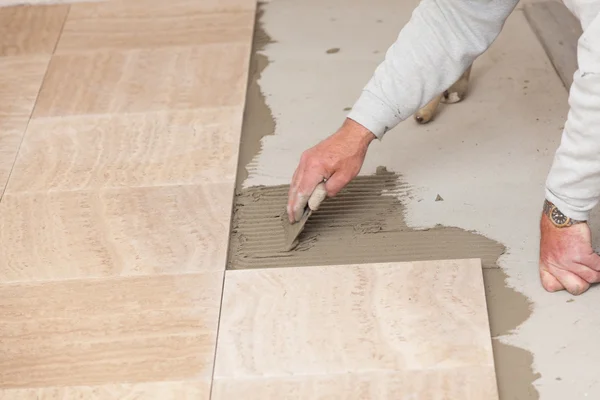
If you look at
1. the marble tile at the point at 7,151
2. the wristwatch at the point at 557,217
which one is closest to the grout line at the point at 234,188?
the marble tile at the point at 7,151

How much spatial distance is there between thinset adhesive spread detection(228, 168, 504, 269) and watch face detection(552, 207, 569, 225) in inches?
8.7

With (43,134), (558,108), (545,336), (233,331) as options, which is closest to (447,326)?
(545,336)

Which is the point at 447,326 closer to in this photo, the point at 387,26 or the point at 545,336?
the point at 545,336

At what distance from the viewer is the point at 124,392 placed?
5.70ft

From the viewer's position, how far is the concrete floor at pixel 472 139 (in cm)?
183

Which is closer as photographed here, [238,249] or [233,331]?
[233,331]

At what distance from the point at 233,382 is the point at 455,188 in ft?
2.86

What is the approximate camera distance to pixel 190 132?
8.21 feet

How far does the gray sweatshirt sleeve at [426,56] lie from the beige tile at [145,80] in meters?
0.73

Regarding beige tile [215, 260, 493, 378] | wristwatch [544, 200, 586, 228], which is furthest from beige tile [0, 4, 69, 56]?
wristwatch [544, 200, 586, 228]

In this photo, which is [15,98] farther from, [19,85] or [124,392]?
[124,392]

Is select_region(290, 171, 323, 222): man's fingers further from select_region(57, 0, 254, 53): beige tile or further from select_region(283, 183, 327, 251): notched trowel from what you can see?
select_region(57, 0, 254, 53): beige tile

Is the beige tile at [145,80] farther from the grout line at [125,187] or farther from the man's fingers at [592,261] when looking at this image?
the man's fingers at [592,261]

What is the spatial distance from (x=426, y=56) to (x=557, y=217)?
496 mm
